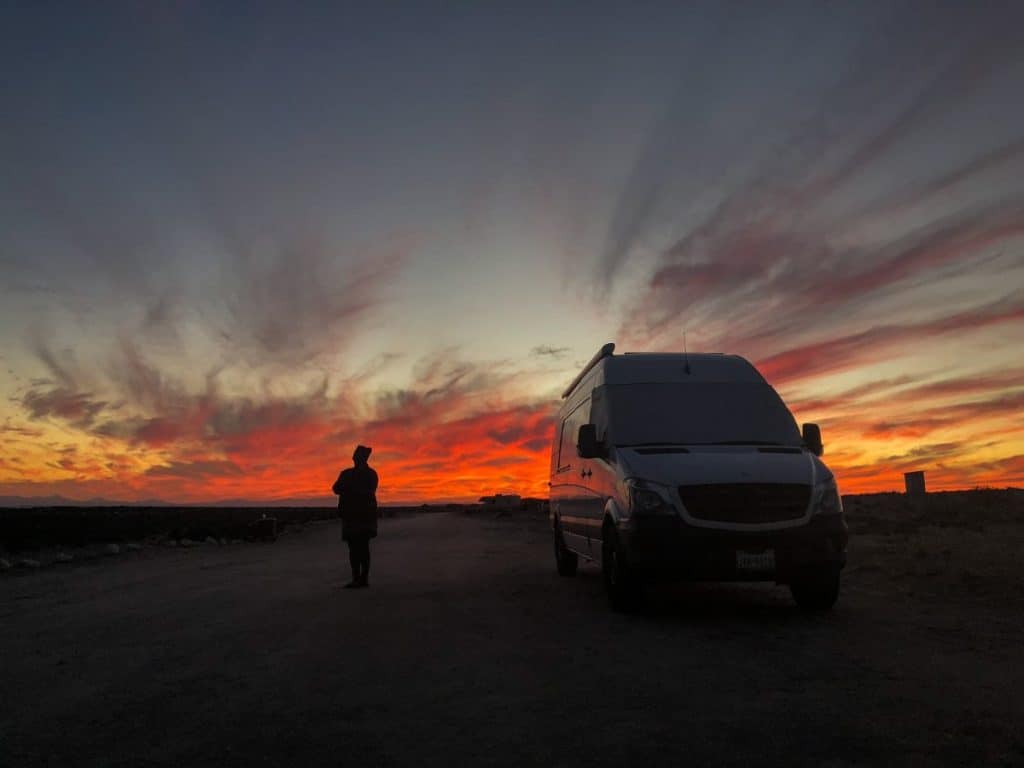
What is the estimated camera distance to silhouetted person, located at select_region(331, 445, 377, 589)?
12.8 meters

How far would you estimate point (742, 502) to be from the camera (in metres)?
8.84

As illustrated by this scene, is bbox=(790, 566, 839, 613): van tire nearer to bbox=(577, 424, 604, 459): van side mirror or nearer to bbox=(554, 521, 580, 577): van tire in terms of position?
bbox=(577, 424, 604, 459): van side mirror

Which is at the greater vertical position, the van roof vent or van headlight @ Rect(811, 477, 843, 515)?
the van roof vent

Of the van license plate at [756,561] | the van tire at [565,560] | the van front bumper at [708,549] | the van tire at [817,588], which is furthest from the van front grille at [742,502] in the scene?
the van tire at [565,560]

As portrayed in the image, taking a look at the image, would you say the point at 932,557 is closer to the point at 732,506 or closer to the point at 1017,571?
the point at 1017,571

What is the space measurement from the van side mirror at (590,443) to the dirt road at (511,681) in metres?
1.85

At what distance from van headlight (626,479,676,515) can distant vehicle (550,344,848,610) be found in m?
0.01

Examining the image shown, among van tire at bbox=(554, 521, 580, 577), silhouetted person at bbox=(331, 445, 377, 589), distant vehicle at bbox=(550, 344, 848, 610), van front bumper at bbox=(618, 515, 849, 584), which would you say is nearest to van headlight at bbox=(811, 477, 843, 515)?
distant vehicle at bbox=(550, 344, 848, 610)

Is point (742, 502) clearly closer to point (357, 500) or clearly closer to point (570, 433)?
point (570, 433)

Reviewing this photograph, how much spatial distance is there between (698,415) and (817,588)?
93.3 inches

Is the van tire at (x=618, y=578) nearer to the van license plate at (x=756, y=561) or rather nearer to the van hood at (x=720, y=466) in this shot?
the van hood at (x=720, y=466)

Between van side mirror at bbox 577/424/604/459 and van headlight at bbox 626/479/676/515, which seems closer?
van headlight at bbox 626/479/676/515

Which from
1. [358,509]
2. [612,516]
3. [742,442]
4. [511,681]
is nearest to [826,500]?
[742,442]

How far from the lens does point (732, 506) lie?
29.0 feet
